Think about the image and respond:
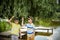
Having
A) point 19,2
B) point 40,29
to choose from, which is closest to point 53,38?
point 40,29

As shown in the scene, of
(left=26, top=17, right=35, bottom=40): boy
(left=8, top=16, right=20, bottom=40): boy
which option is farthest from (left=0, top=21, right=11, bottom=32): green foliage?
(left=26, top=17, right=35, bottom=40): boy

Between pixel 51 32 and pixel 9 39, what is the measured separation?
535 mm

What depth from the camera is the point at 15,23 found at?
6.32 feet

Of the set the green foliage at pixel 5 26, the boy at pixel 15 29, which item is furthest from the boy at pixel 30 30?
the green foliage at pixel 5 26

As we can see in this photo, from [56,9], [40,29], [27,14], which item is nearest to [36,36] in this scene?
[40,29]

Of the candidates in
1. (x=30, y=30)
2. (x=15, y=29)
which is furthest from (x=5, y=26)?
(x=30, y=30)

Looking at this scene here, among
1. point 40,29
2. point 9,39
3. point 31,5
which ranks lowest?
point 9,39

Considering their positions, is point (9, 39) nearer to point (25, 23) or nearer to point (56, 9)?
point (25, 23)

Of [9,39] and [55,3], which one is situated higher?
[55,3]

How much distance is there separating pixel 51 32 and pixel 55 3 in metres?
0.35

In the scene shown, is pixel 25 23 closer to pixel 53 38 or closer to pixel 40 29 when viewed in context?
pixel 40 29

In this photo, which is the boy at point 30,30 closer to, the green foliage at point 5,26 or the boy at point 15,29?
the boy at point 15,29

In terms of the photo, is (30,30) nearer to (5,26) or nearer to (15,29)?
(15,29)

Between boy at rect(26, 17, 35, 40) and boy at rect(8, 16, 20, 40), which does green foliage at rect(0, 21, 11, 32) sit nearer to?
boy at rect(8, 16, 20, 40)
